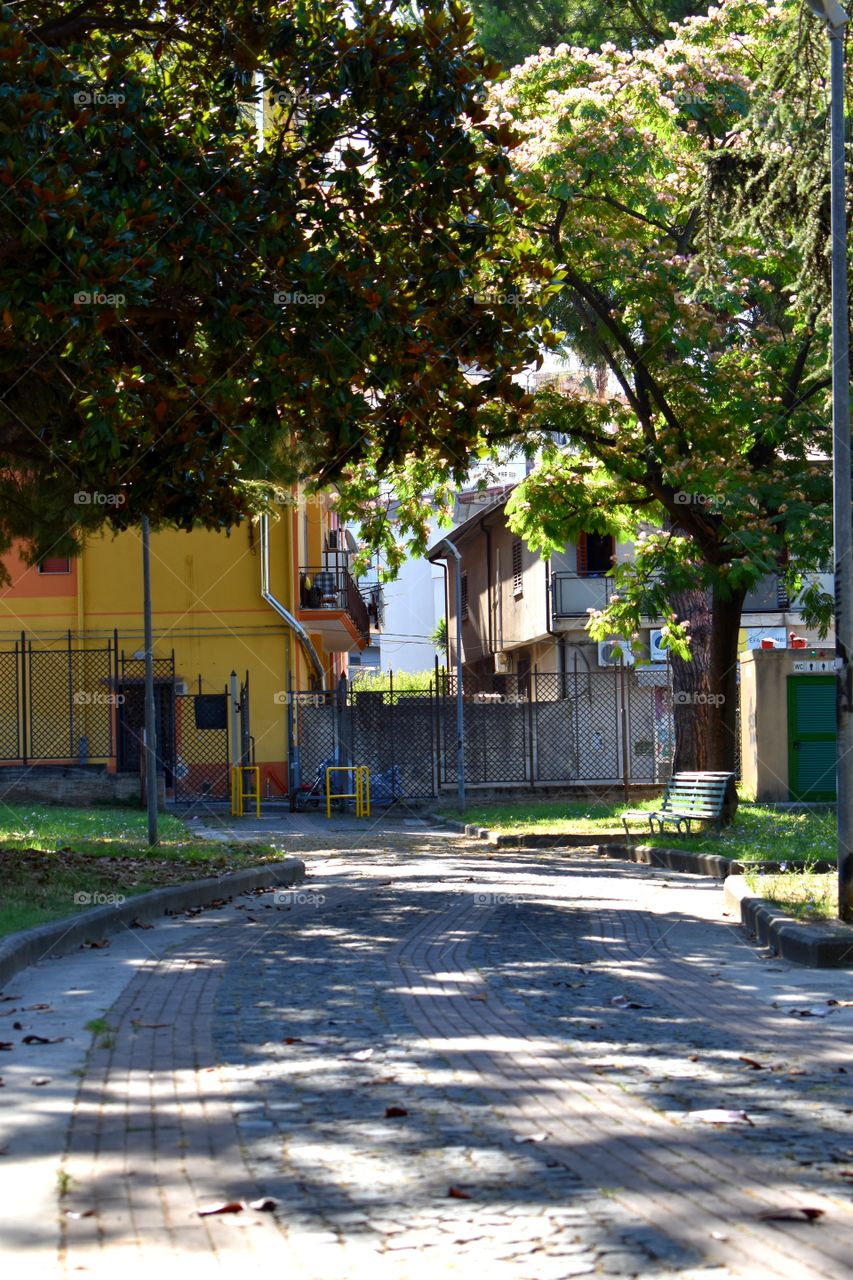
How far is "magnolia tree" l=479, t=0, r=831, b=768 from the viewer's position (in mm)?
18797

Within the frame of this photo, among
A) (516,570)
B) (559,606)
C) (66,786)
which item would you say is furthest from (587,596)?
(66,786)

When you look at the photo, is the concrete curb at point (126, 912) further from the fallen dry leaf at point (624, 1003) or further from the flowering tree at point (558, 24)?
the flowering tree at point (558, 24)

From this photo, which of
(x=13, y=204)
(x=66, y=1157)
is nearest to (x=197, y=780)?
(x=13, y=204)

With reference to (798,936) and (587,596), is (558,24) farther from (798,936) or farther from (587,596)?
(798,936)

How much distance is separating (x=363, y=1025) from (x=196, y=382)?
713cm

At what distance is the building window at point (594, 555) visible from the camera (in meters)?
38.6

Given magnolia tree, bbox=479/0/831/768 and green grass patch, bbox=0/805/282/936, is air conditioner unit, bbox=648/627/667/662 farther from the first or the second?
green grass patch, bbox=0/805/282/936

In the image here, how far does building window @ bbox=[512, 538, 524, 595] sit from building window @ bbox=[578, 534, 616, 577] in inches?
115

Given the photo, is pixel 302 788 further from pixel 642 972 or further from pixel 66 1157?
pixel 66 1157

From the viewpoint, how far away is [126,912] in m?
12.3

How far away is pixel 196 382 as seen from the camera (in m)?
13.4

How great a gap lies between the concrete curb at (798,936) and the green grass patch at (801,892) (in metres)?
0.11

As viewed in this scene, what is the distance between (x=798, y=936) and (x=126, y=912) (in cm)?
514

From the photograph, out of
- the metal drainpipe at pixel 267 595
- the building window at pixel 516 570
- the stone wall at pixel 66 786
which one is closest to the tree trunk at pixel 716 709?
the stone wall at pixel 66 786
